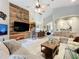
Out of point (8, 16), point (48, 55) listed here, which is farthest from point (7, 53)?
point (8, 16)

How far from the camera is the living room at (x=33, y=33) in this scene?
2618 millimetres

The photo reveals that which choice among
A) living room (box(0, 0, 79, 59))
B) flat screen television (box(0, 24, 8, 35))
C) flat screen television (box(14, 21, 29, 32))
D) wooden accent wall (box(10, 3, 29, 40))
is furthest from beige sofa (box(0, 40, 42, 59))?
flat screen television (box(14, 21, 29, 32))

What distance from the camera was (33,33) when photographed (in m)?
9.34

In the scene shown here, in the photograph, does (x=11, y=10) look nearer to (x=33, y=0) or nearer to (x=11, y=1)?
(x=11, y=1)

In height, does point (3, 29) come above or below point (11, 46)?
above

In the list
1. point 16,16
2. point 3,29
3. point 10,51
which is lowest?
point 10,51

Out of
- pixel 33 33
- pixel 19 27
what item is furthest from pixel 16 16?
pixel 33 33

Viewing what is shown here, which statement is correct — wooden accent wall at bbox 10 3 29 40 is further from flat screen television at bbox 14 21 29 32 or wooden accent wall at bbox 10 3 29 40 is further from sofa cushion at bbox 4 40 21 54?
sofa cushion at bbox 4 40 21 54

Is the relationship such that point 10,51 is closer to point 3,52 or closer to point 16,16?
point 3,52

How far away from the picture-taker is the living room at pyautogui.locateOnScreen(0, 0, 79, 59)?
8.59 ft

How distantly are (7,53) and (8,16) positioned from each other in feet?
12.7

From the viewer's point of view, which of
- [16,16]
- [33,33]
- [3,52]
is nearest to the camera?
[3,52]

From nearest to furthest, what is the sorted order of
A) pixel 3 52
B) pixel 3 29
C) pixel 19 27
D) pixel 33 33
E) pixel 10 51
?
pixel 3 52 < pixel 10 51 < pixel 3 29 < pixel 19 27 < pixel 33 33

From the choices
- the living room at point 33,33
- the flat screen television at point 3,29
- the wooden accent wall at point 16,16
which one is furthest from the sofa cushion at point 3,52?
the wooden accent wall at point 16,16
